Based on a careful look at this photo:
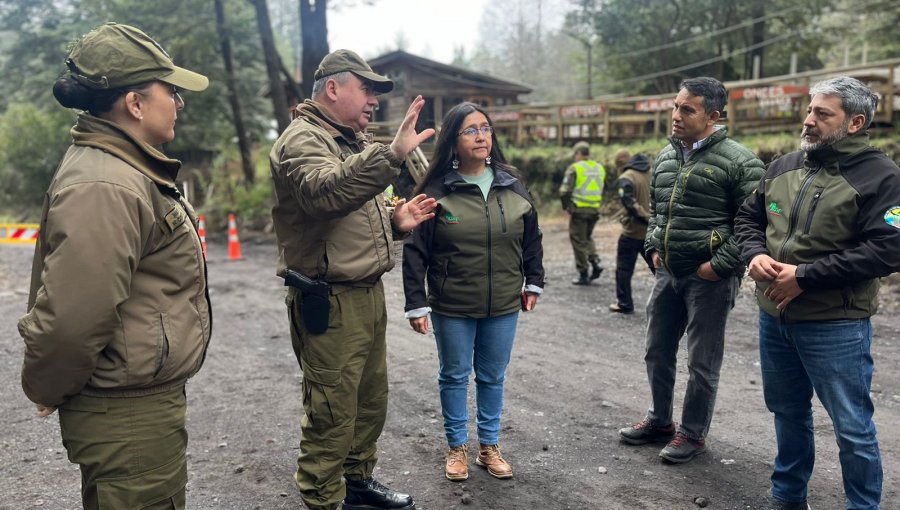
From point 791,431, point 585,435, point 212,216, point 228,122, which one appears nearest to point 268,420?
point 585,435

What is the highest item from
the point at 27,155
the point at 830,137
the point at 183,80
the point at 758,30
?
the point at 758,30

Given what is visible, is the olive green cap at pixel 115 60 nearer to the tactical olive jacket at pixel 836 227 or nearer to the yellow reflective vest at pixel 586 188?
the tactical olive jacket at pixel 836 227

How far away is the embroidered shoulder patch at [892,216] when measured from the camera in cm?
288

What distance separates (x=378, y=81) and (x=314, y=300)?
1128mm

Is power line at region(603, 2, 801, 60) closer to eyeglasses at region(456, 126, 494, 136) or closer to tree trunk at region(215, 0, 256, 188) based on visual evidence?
tree trunk at region(215, 0, 256, 188)

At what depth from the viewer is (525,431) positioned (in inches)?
183

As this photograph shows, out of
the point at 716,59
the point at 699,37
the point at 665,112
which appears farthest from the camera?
the point at 716,59

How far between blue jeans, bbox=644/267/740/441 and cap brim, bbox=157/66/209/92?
2910mm

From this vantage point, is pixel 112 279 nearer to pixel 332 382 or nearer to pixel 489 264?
pixel 332 382

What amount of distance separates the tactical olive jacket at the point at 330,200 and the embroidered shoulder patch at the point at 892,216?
6.92 feet

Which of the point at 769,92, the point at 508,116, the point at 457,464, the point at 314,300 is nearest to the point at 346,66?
the point at 314,300

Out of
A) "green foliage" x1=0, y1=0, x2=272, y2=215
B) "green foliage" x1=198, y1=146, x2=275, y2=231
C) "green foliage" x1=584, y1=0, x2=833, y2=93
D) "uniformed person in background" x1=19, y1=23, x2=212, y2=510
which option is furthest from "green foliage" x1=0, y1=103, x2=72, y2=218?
"uniformed person in background" x1=19, y1=23, x2=212, y2=510

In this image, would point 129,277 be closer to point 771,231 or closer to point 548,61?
point 771,231

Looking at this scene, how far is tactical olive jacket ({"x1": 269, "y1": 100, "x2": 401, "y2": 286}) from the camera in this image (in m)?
2.86
